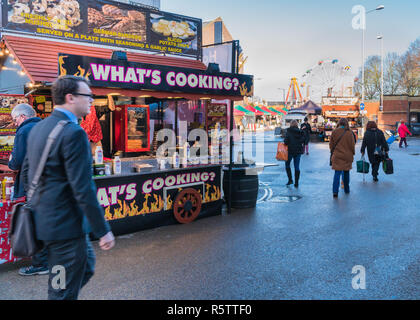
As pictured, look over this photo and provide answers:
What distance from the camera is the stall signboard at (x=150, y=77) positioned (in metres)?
6.04

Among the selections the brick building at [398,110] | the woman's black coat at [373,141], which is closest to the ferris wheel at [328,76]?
the brick building at [398,110]

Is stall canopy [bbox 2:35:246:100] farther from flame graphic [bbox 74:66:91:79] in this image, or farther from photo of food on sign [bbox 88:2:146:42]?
photo of food on sign [bbox 88:2:146:42]

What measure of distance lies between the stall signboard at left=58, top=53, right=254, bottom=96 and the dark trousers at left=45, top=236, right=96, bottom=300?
13.3 ft

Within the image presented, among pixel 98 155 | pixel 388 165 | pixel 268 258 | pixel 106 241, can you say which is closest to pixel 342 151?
pixel 388 165

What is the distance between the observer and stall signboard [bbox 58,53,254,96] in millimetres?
6043

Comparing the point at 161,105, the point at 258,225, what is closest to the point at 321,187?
the point at 258,225

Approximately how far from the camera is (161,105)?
12312 millimetres

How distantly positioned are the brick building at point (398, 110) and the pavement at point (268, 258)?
43296 mm

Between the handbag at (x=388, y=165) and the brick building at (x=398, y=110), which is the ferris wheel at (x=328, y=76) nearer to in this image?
the brick building at (x=398, y=110)

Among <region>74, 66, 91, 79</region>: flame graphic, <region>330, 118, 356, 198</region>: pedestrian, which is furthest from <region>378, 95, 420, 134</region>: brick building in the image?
<region>74, 66, 91, 79</region>: flame graphic

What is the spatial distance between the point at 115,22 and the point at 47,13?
6.22 ft

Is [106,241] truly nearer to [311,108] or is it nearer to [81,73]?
[81,73]

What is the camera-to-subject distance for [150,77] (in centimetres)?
698

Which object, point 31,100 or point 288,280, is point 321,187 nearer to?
point 288,280
